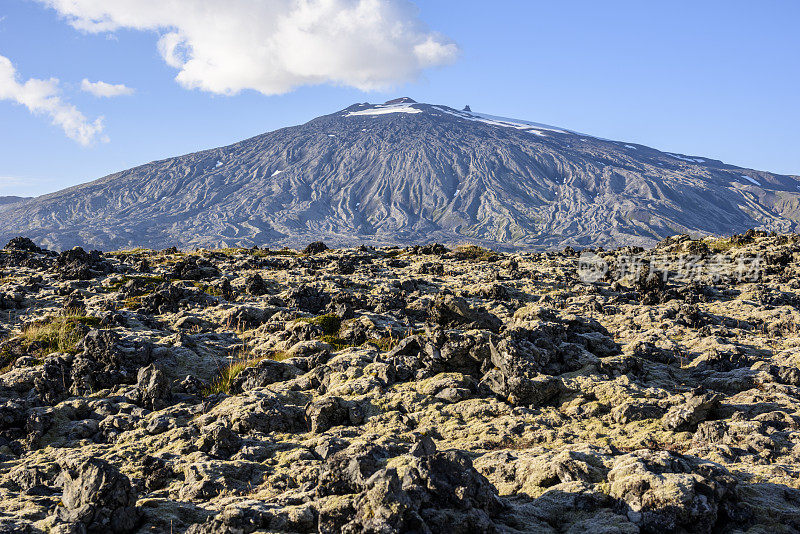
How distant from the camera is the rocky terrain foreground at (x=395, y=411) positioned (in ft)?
18.9

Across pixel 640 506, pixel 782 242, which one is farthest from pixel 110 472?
pixel 782 242

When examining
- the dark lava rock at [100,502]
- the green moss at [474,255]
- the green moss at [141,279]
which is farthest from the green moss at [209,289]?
the green moss at [474,255]

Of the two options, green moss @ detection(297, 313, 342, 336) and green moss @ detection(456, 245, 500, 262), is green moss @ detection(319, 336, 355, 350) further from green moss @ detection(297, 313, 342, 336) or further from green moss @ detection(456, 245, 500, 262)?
green moss @ detection(456, 245, 500, 262)

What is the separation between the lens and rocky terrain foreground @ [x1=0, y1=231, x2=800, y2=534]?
5.77 meters

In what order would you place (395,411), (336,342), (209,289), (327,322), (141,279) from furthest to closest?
(141,279) → (209,289) → (327,322) → (336,342) → (395,411)

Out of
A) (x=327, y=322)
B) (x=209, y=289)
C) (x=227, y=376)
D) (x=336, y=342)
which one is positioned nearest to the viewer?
(x=227, y=376)

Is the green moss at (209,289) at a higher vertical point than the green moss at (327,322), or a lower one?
higher

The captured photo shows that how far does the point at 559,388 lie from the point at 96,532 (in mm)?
8163

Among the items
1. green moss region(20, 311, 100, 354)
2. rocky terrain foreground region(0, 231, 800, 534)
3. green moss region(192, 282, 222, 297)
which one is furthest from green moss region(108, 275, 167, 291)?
green moss region(20, 311, 100, 354)

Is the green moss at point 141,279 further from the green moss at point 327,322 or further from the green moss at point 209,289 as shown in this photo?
the green moss at point 327,322

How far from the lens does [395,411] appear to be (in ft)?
32.0

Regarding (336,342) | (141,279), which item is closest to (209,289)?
(141,279)

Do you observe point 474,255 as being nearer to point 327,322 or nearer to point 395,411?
point 327,322

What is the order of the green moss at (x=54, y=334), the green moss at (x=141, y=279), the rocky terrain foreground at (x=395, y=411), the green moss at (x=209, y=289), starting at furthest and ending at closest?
the green moss at (x=141, y=279), the green moss at (x=209, y=289), the green moss at (x=54, y=334), the rocky terrain foreground at (x=395, y=411)
